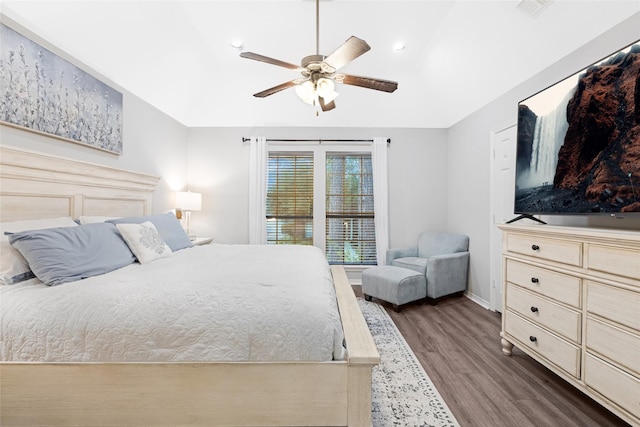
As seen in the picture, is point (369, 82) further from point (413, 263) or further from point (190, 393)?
point (413, 263)

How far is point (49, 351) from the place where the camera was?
121 centimetres

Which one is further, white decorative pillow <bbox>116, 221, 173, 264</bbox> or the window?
the window

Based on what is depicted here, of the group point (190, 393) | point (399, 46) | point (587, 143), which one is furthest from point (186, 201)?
Answer: point (587, 143)

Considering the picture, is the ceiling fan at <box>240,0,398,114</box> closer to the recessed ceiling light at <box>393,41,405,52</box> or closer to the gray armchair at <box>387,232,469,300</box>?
the recessed ceiling light at <box>393,41,405,52</box>

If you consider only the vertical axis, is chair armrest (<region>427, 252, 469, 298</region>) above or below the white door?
below

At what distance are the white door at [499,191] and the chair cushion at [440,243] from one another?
0.51 m

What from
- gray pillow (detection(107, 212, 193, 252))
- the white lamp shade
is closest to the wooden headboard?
gray pillow (detection(107, 212, 193, 252))

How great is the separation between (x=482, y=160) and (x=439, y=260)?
138 centimetres

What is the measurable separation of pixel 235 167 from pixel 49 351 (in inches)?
139

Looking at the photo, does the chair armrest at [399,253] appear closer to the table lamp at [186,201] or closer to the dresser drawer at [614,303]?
the dresser drawer at [614,303]

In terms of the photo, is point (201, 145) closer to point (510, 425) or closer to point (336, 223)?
point (336, 223)

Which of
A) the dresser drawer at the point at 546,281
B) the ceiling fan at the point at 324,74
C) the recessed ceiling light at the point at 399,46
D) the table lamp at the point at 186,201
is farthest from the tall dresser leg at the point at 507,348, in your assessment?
the table lamp at the point at 186,201

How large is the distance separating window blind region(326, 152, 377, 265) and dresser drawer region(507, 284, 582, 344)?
252cm

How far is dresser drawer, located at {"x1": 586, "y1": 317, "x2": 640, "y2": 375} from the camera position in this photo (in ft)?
4.34
